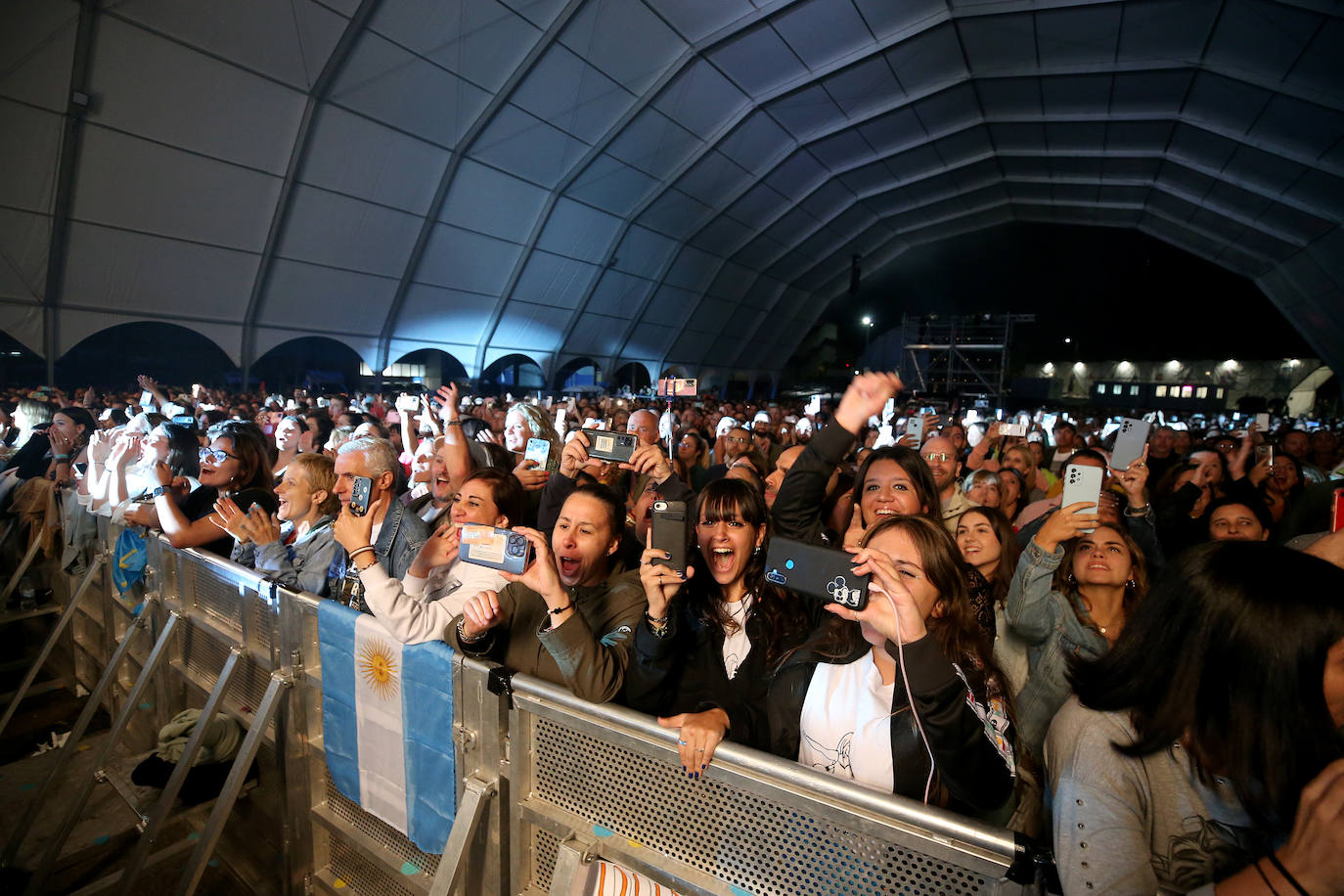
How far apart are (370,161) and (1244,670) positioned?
1825 cm

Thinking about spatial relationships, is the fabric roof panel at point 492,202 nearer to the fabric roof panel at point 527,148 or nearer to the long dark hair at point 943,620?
the fabric roof panel at point 527,148

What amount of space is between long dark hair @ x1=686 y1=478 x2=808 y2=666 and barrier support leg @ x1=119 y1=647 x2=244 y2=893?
231cm

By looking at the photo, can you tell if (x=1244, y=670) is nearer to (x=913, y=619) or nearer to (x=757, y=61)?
(x=913, y=619)

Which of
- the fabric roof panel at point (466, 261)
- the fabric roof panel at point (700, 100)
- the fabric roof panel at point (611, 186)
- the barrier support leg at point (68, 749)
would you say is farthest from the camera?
the fabric roof panel at point (611, 186)

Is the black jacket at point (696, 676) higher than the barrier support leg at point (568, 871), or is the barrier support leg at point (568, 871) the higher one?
the black jacket at point (696, 676)

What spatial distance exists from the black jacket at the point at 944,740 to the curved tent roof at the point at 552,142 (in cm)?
1547

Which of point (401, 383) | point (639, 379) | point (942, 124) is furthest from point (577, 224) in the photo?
point (942, 124)

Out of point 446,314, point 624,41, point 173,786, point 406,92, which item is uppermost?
point 624,41

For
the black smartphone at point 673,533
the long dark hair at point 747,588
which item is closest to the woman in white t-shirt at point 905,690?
the long dark hair at point 747,588

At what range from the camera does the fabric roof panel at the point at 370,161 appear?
555 inches

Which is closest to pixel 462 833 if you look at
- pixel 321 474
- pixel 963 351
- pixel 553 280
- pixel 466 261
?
pixel 321 474

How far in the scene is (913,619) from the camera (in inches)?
59.1

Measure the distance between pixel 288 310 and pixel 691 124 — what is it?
1318cm

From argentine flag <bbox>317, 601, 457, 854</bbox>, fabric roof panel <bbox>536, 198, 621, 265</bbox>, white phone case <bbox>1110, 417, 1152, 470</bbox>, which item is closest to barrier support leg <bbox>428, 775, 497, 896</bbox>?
argentine flag <bbox>317, 601, 457, 854</bbox>
